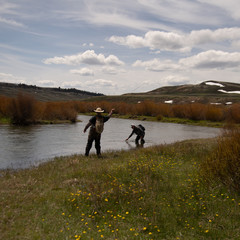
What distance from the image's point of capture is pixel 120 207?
6.30 metres

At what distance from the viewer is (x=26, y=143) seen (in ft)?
65.6

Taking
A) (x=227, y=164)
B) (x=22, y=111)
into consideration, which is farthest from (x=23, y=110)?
(x=227, y=164)

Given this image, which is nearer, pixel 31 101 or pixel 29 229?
pixel 29 229

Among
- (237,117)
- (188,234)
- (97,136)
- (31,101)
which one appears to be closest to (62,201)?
(188,234)

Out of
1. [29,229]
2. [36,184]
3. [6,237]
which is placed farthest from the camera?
[36,184]

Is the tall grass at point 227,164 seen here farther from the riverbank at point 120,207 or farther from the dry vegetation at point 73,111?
the dry vegetation at point 73,111

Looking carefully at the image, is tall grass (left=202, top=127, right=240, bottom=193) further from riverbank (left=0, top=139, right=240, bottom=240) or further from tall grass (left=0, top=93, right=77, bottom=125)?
tall grass (left=0, top=93, right=77, bottom=125)

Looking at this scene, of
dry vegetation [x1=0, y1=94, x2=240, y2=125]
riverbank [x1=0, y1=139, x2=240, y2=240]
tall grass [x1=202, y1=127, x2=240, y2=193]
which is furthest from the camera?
dry vegetation [x1=0, y1=94, x2=240, y2=125]

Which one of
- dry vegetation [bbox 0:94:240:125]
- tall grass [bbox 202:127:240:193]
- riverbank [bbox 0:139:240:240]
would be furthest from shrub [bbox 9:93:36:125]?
tall grass [bbox 202:127:240:193]

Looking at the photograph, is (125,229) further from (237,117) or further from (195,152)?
(237,117)

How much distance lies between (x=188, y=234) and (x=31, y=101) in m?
33.5

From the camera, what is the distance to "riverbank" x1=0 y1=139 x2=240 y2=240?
5.14 m

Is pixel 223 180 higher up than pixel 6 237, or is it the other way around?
pixel 223 180

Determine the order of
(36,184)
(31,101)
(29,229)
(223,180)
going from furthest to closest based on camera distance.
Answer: (31,101), (36,184), (223,180), (29,229)
